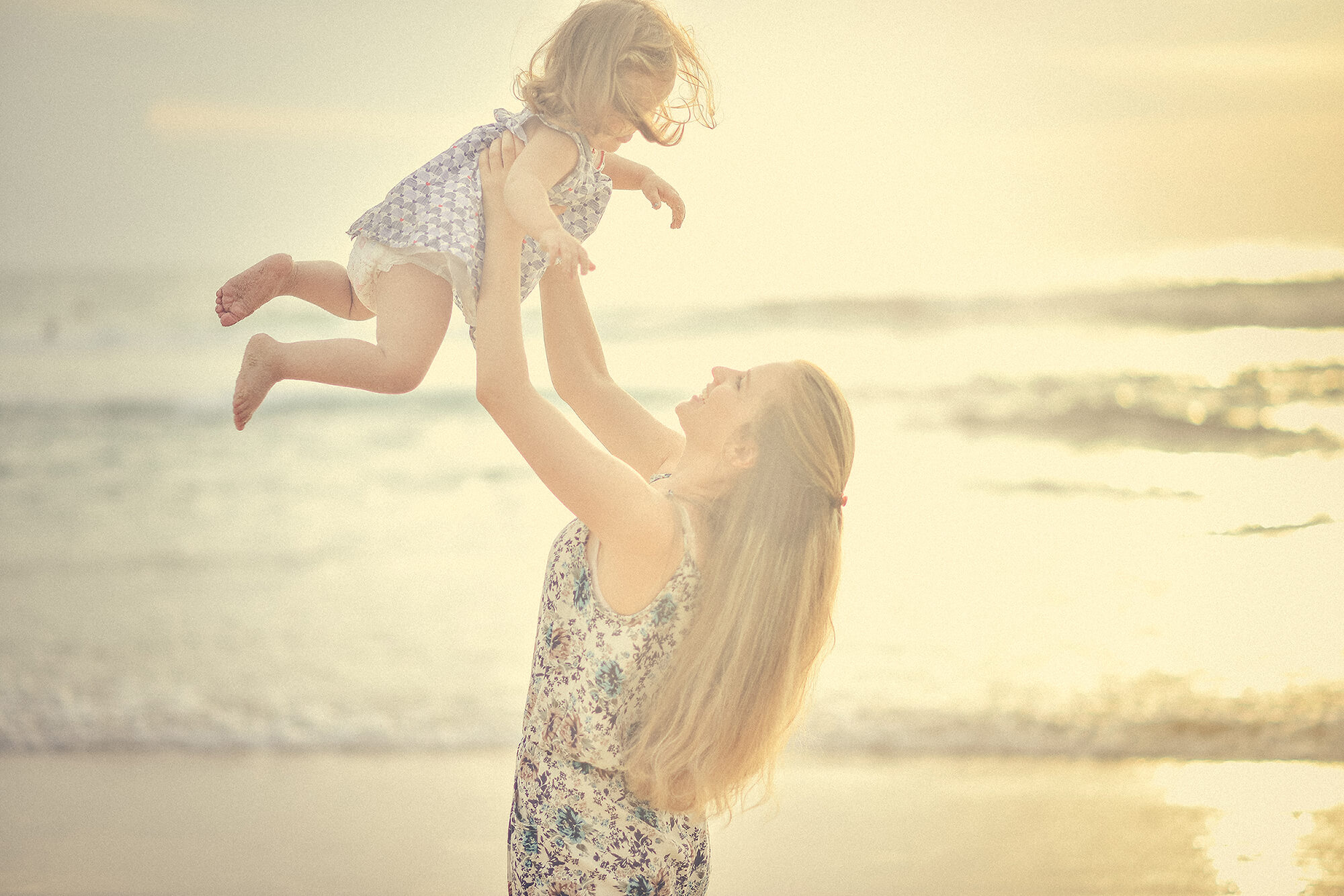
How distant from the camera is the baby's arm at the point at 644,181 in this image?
2605 millimetres

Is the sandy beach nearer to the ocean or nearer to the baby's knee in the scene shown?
the ocean

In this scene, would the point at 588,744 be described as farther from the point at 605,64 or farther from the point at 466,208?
the point at 605,64

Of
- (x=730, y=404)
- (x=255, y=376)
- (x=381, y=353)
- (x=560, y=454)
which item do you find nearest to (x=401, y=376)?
(x=381, y=353)

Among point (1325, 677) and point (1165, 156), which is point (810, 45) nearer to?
point (1165, 156)

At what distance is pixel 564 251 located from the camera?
1906 mm

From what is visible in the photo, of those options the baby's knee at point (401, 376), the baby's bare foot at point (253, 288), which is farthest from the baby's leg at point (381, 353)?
the baby's bare foot at point (253, 288)

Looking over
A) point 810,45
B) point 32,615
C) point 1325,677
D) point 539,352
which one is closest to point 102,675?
point 32,615

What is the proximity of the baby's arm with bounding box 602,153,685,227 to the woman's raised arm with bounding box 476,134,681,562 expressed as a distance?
2.54 feet

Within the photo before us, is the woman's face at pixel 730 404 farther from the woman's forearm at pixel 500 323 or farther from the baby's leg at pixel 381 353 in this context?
the baby's leg at pixel 381 353

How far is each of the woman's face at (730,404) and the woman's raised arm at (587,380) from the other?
0.80ft

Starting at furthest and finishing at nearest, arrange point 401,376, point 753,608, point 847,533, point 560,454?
point 847,533 < point 401,376 < point 753,608 < point 560,454

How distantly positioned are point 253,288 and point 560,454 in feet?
3.13

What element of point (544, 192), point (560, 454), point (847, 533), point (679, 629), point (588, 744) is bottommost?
point (588, 744)

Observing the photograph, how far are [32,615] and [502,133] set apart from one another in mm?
5049
